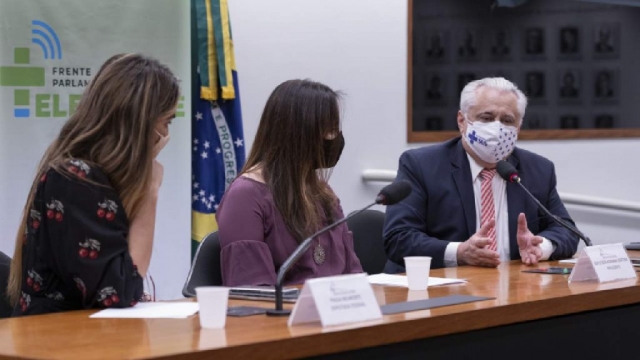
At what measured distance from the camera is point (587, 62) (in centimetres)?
538

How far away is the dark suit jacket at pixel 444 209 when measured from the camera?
3.34 m

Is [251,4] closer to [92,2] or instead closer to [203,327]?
[92,2]

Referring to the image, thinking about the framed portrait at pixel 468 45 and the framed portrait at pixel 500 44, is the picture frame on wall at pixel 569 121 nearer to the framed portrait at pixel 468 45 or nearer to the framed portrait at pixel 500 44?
the framed portrait at pixel 500 44

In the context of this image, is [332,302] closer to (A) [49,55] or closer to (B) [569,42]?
(A) [49,55]

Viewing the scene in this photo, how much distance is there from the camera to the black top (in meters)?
2.09

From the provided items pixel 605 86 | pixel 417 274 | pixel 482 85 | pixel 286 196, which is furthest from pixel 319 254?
pixel 605 86

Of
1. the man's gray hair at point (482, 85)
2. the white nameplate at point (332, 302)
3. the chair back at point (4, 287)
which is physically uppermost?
the man's gray hair at point (482, 85)

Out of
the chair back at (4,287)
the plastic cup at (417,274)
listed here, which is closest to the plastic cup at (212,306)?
the plastic cup at (417,274)

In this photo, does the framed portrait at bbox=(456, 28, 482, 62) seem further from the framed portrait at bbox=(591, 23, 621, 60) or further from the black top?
the black top

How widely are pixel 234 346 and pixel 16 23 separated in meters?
2.60

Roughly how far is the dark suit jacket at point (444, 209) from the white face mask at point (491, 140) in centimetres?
8

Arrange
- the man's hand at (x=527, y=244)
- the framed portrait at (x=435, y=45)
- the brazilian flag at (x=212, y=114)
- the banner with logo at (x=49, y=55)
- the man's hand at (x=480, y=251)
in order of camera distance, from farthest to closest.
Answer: the framed portrait at (x=435, y=45), the brazilian flag at (x=212, y=114), the banner with logo at (x=49, y=55), the man's hand at (x=527, y=244), the man's hand at (x=480, y=251)

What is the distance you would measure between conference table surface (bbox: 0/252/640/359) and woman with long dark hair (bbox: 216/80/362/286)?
39cm

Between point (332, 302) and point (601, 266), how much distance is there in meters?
1.09
